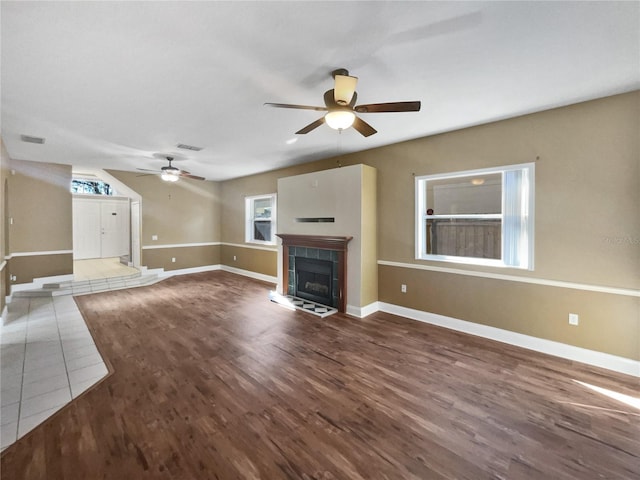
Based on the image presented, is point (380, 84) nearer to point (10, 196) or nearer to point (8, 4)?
point (8, 4)

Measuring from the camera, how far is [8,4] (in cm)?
160

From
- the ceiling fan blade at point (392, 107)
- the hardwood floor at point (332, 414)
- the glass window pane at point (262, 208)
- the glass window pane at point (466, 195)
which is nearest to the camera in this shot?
the hardwood floor at point (332, 414)

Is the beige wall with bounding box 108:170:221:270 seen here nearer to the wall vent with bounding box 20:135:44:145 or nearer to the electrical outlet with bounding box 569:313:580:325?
the wall vent with bounding box 20:135:44:145

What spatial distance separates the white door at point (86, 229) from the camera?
9109 millimetres

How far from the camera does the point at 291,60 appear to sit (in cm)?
216

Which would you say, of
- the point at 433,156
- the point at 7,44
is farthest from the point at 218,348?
the point at 433,156

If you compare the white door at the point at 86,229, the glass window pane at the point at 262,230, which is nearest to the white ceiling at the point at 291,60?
the glass window pane at the point at 262,230

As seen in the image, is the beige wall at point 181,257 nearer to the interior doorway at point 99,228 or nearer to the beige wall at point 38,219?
the beige wall at point 38,219

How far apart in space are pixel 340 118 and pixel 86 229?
10700 millimetres

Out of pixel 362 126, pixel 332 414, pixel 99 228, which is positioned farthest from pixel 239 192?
pixel 332 414

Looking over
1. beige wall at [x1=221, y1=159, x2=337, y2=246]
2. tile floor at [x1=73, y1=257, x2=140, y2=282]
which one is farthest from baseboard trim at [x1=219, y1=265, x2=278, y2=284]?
tile floor at [x1=73, y1=257, x2=140, y2=282]

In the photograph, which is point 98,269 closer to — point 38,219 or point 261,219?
point 38,219

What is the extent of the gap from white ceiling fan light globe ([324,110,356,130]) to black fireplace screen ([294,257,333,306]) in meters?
2.73

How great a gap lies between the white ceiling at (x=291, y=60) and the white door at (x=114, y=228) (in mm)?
6874
